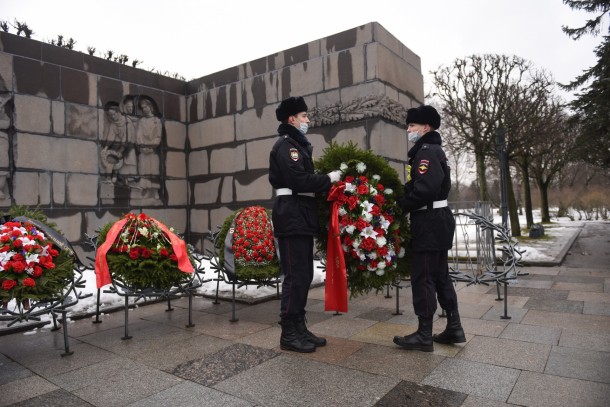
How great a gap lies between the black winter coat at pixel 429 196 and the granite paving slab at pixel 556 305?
2.32 meters

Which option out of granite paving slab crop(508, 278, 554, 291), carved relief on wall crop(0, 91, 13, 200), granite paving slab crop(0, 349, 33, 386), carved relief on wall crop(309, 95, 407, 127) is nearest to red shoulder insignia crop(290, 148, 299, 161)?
granite paving slab crop(0, 349, 33, 386)

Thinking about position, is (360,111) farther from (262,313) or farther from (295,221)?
(295,221)

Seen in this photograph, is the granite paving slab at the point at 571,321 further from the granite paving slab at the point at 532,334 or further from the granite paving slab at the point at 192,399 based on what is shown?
the granite paving slab at the point at 192,399

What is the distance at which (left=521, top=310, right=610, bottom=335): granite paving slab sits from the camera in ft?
14.3

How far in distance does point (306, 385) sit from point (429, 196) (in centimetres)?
184

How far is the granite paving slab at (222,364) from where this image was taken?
3.29 metres

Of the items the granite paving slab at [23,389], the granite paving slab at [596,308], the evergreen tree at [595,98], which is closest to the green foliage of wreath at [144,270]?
the granite paving slab at [23,389]

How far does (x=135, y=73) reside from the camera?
8.75m

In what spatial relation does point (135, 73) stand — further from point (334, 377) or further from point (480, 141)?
point (480, 141)

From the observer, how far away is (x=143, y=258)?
4.36 meters

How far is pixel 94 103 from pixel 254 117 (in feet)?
9.64

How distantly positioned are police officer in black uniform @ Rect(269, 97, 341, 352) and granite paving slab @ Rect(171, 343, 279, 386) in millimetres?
291

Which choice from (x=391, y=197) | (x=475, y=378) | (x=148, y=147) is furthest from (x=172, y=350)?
(x=148, y=147)

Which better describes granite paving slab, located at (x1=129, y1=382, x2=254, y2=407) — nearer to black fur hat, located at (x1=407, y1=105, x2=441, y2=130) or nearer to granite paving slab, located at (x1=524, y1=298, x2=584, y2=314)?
black fur hat, located at (x1=407, y1=105, x2=441, y2=130)
